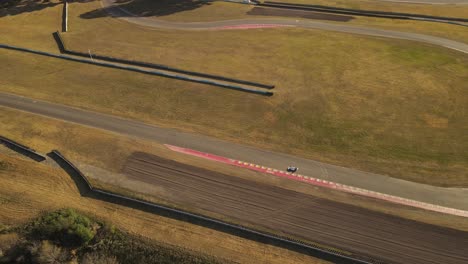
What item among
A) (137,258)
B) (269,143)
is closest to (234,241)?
(137,258)

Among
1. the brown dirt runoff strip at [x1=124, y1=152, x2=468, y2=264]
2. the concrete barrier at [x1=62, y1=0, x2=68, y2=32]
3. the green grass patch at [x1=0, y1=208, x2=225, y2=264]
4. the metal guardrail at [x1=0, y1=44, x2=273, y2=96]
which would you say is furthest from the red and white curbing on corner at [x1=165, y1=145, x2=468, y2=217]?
A: the concrete barrier at [x1=62, y1=0, x2=68, y2=32]

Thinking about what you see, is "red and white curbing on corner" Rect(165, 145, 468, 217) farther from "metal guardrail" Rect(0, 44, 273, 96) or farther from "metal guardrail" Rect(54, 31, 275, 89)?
"metal guardrail" Rect(54, 31, 275, 89)

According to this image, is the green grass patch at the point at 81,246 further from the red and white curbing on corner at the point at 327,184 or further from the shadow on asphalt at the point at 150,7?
the shadow on asphalt at the point at 150,7

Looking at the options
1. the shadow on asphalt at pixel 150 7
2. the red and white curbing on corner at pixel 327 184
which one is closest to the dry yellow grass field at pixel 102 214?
the red and white curbing on corner at pixel 327 184

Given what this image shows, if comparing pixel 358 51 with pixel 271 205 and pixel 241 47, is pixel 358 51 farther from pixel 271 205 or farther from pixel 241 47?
pixel 271 205

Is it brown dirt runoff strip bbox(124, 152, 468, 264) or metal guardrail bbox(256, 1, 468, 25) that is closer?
brown dirt runoff strip bbox(124, 152, 468, 264)

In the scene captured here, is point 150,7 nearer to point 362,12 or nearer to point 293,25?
point 293,25
